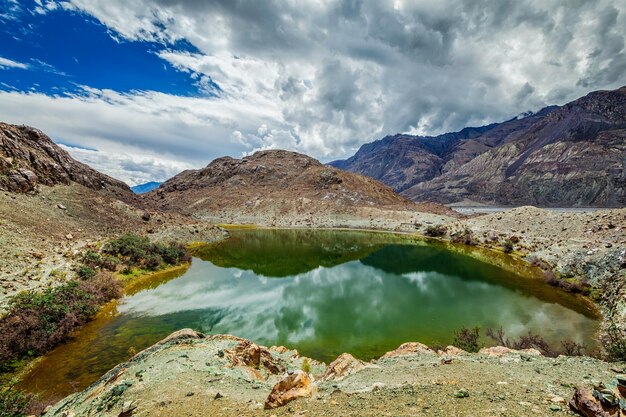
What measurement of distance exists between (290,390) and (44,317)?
1749 centimetres

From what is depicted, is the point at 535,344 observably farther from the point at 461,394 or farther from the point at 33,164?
the point at 33,164

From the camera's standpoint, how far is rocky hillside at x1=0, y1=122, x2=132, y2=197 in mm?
34156

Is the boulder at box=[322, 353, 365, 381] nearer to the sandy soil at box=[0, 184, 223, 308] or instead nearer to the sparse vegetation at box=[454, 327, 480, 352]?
the sparse vegetation at box=[454, 327, 480, 352]

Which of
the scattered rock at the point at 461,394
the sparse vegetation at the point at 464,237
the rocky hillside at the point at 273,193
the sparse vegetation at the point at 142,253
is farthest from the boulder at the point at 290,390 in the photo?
the rocky hillside at the point at 273,193

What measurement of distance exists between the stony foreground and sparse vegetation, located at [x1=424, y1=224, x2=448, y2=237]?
57.1m

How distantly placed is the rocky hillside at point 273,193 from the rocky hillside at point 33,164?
28.2m

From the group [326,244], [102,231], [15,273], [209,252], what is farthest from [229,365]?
[326,244]

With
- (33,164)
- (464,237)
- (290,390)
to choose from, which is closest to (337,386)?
(290,390)

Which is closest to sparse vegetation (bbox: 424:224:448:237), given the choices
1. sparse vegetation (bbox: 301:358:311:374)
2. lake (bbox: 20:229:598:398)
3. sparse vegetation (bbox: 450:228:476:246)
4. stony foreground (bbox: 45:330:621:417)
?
sparse vegetation (bbox: 450:228:476:246)

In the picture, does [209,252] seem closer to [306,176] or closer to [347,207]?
[347,207]

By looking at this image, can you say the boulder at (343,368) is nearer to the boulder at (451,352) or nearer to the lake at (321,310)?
the boulder at (451,352)

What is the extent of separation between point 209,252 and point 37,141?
2873cm

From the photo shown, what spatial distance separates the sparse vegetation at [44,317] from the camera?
48.5 feet

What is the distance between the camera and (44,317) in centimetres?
1698
